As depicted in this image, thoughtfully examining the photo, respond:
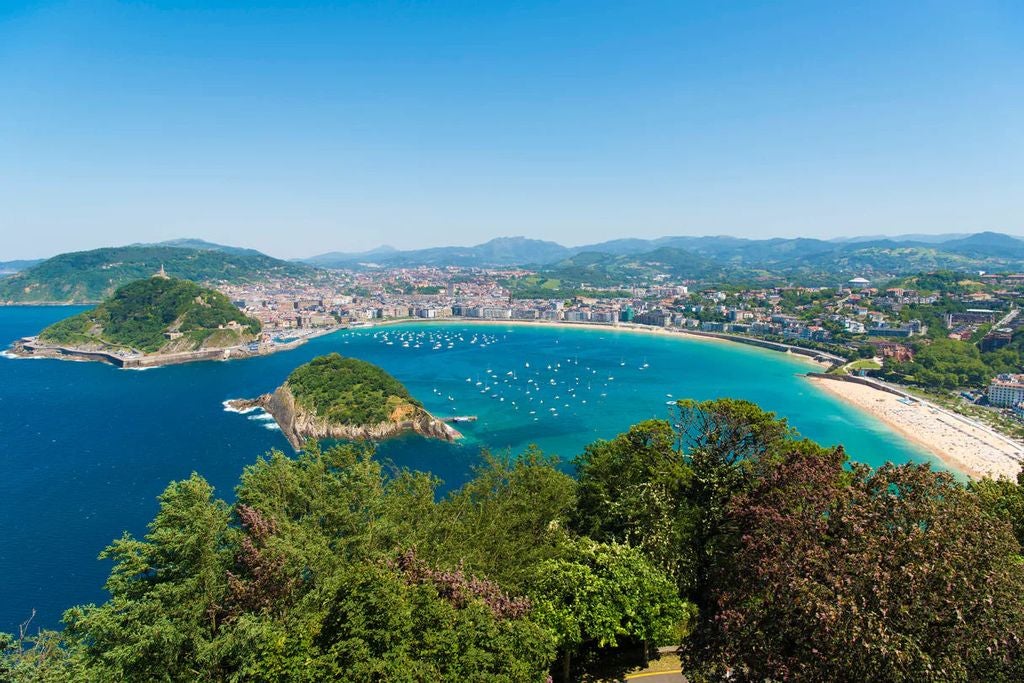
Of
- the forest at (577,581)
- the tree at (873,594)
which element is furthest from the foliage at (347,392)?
the tree at (873,594)

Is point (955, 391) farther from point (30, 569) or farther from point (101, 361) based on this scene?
point (101, 361)

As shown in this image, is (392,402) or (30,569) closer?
(30,569)

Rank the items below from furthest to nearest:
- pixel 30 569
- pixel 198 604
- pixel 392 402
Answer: pixel 392 402 < pixel 30 569 < pixel 198 604

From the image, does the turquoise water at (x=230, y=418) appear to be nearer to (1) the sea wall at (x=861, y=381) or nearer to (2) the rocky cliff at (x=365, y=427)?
(2) the rocky cliff at (x=365, y=427)

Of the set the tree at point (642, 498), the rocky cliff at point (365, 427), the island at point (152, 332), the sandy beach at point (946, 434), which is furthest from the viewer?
the island at point (152, 332)

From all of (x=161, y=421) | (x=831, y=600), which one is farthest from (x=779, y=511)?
(x=161, y=421)

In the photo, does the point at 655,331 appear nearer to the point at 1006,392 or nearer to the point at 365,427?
the point at 1006,392

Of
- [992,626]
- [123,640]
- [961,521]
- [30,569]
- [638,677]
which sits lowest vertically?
[30,569]
